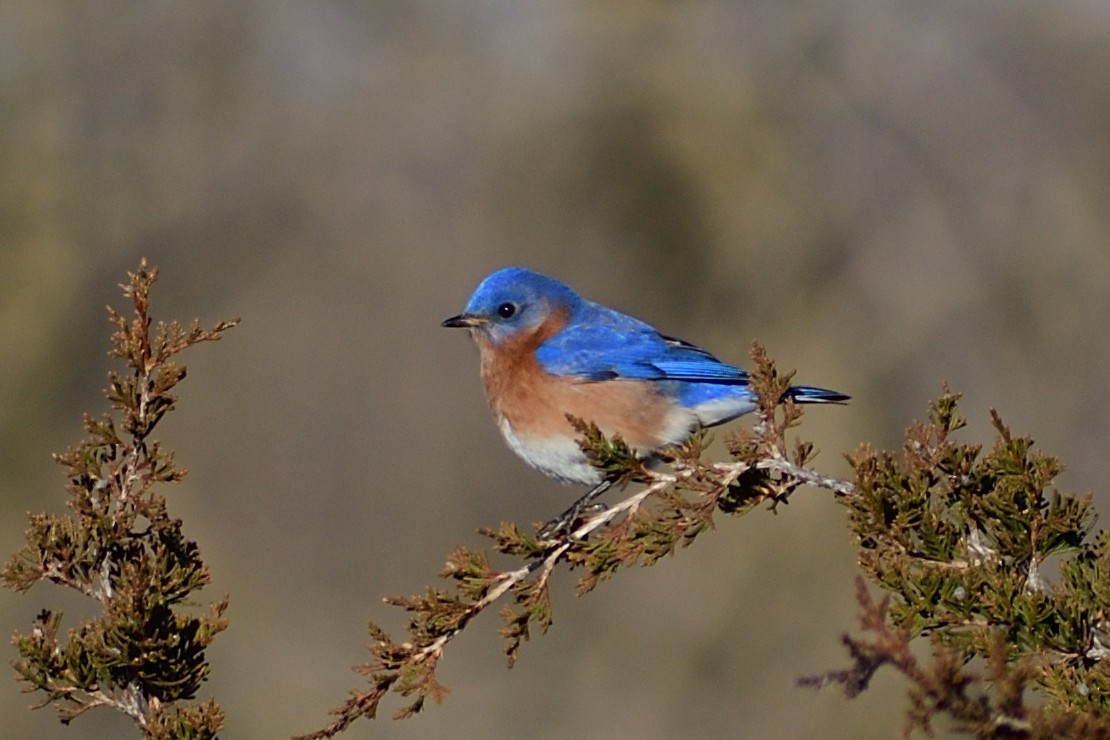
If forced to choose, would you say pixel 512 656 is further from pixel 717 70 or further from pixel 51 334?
pixel 717 70

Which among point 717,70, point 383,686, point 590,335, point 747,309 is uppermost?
point 717,70

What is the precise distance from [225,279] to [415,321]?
132 cm

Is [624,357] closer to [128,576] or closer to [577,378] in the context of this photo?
[577,378]

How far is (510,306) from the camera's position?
166 inches

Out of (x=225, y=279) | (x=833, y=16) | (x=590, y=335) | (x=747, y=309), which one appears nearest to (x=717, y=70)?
(x=833, y=16)

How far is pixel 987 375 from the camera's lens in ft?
28.3

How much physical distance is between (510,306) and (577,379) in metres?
0.39

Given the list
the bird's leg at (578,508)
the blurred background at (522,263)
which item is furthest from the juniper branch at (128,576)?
the blurred background at (522,263)

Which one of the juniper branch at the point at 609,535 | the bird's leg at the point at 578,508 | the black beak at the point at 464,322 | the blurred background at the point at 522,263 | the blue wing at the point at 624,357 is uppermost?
the blurred background at the point at 522,263

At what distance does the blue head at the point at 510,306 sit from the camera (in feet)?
13.7

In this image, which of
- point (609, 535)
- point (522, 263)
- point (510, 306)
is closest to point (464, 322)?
point (510, 306)

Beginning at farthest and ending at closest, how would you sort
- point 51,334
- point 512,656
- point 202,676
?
point 51,334 < point 512,656 < point 202,676

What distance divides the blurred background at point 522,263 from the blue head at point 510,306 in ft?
12.2

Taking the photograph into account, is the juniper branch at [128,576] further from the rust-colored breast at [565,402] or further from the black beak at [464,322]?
the black beak at [464,322]
